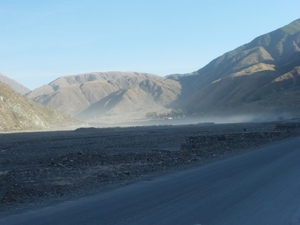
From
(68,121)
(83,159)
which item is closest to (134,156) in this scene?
(83,159)

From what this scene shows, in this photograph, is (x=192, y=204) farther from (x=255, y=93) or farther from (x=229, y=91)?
(x=229, y=91)

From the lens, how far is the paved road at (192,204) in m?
10.3

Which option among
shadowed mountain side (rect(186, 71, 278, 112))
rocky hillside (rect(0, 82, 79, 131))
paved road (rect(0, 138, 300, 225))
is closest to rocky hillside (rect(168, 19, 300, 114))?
shadowed mountain side (rect(186, 71, 278, 112))

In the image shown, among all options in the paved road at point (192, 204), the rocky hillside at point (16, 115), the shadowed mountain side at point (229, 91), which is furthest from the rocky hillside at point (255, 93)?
the paved road at point (192, 204)

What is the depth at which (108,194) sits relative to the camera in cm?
1429

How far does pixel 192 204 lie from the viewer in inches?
468

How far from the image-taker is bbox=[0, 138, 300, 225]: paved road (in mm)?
10328

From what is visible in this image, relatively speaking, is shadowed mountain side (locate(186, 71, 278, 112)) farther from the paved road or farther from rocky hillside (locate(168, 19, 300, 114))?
the paved road

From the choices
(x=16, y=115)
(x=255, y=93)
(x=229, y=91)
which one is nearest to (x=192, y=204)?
(x=16, y=115)

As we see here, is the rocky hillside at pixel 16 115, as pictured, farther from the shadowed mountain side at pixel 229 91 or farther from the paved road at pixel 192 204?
the shadowed mountain side at pixel 229 91

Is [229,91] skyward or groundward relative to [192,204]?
skyward

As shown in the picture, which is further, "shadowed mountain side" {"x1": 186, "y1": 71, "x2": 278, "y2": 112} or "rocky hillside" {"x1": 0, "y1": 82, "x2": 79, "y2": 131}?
"shadowed mountain side" {"x1": 186, "y1": 71, "x2": 278, "y2": 112}

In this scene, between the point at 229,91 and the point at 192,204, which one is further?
the point at 229,91

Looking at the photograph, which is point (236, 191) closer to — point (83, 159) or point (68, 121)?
point (83, 159)
